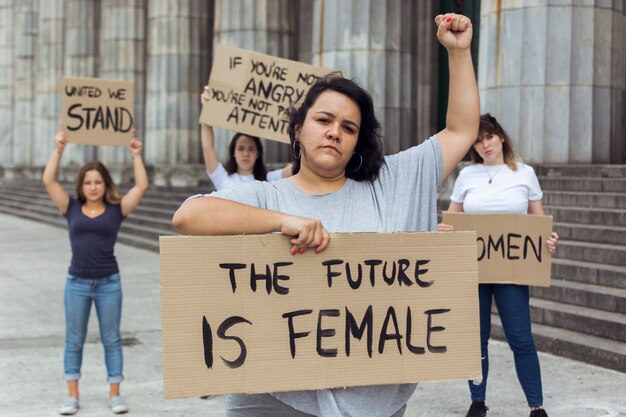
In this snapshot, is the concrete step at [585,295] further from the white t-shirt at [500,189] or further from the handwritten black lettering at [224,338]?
the handwritten black lettering at [224,338]

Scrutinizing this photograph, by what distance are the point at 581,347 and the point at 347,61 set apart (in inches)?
317

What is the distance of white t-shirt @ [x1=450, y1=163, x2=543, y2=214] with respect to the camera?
219 inches

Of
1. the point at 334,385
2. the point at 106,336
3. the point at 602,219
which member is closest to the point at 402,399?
the point at 334,385

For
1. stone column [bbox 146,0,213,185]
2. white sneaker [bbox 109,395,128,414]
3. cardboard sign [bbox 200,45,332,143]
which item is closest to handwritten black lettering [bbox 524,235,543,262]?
white sneaker [bbox 109,395,128,414]

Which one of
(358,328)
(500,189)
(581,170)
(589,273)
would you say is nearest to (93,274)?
(500,189)

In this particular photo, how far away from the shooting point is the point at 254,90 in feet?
27.6

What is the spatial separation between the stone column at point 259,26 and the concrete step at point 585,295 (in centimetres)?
1098

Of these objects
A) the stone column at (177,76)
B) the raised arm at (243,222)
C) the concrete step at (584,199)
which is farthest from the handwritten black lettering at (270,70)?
the stone column at (177,76)

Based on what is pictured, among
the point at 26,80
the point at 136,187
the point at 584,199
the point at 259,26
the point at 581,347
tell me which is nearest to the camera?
the point at 136,187

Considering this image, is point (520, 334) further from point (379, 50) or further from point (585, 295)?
point (379, 50)

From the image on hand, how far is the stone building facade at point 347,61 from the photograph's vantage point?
11789 mm

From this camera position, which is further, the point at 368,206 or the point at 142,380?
the point at 142,380

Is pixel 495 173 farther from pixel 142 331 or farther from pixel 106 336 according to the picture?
pixel 142 331

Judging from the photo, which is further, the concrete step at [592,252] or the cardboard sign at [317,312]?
the concrete step at [592,252]
